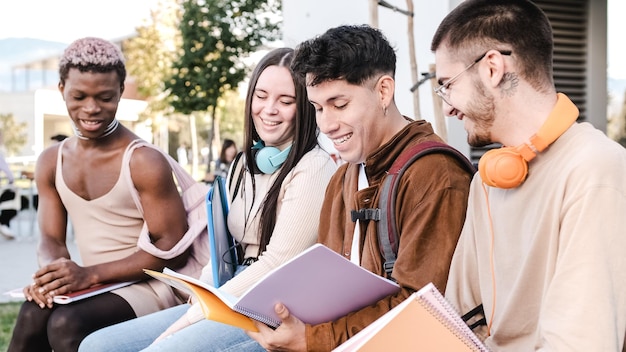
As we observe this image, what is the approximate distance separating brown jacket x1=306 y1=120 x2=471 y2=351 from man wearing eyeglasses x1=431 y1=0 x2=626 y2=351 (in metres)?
0.07

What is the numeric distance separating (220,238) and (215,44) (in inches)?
721

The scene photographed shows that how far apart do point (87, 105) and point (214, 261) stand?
3.08ft

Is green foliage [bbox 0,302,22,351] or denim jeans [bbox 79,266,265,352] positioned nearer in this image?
denim jeans [bbox 79,266,265,352]

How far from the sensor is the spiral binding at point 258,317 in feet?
6.18

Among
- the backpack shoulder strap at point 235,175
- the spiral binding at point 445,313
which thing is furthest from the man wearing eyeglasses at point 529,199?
the backpack shoulder strap at point 235,175

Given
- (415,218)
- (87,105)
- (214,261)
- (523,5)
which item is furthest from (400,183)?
(87,105)

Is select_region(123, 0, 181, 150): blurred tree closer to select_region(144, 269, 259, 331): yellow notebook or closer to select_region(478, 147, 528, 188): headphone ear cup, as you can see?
select_region(144, 269, 259, 331): yellow notebook

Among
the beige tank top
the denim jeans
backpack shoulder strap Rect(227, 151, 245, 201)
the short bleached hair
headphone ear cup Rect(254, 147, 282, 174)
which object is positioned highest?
the short bleached hair

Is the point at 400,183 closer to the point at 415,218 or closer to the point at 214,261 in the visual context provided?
the point at 415,218

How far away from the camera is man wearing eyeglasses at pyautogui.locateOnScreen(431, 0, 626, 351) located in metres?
1.52

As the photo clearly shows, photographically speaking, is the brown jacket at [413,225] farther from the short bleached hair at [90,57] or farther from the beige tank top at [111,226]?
the short bleached hair at [90,57]

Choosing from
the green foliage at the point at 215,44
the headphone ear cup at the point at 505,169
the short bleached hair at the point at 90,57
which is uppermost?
the green foliage at the point at 215,44

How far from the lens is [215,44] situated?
67.6ft

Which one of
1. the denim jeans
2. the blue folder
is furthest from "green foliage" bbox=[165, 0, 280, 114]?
the denim jeans
